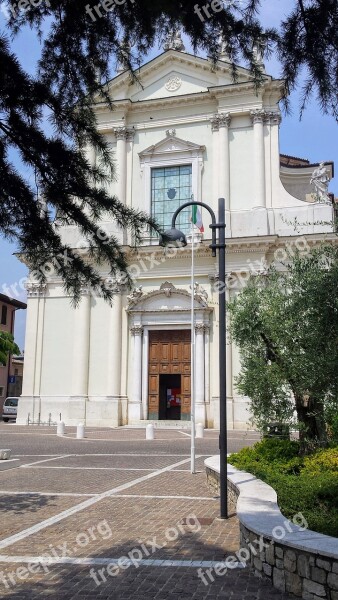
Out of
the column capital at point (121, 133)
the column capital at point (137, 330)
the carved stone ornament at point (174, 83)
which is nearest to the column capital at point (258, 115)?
the carved stone ornament at point (174, 83)

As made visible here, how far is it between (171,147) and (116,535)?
85.6ft

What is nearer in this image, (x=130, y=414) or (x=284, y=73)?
(x=284, y=73)

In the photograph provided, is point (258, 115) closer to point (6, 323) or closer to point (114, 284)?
point (6, 323)

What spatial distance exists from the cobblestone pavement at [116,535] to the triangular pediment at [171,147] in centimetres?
2002

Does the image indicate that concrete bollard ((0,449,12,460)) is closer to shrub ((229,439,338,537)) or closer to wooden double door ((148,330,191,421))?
shrub ((229,439,338,537))

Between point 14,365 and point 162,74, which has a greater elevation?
point 162,74

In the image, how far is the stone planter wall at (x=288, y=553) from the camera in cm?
473

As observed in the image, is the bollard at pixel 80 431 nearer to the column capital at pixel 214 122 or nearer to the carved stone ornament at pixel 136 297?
the carved stone ornament at pixel 136 297

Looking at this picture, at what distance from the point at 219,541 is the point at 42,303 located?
25072mm

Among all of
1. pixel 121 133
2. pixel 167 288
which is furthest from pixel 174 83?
pixel 167 288

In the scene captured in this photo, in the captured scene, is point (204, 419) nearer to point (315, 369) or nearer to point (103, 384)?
point (103, 384)

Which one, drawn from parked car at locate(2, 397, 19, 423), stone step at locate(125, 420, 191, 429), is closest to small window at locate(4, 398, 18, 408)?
parked car at locate(2, 397, 19, 423)

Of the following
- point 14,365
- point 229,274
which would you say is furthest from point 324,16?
point 14,365

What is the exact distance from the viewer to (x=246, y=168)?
96.2ft
